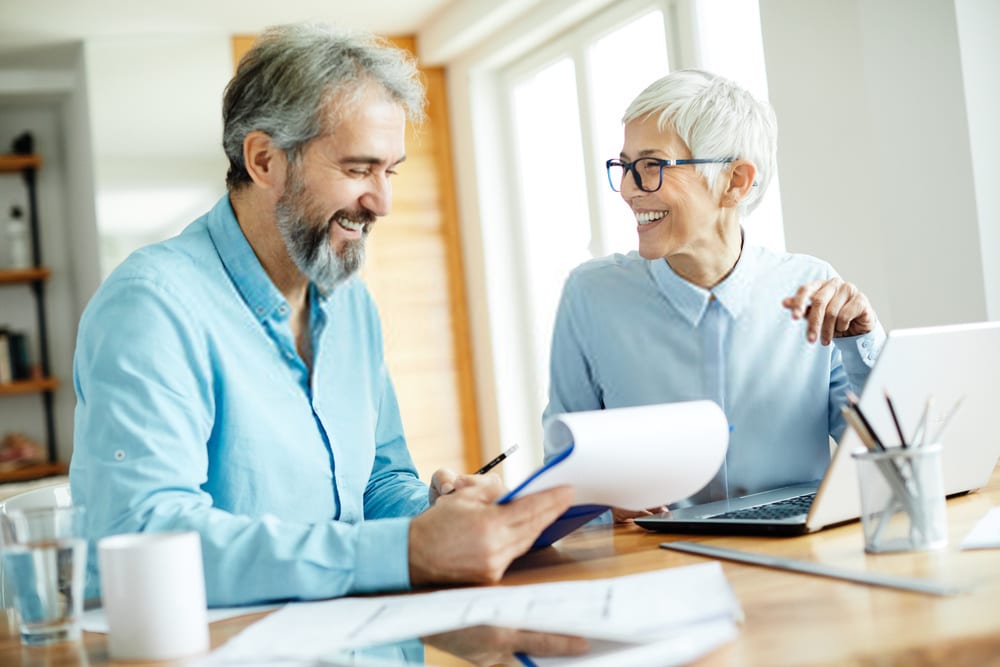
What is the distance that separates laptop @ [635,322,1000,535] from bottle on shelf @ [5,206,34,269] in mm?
5334

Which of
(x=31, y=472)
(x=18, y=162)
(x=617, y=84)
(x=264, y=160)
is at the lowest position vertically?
(x=31, y=472)

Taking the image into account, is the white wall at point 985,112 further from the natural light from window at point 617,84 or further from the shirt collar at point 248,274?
the shirt collar at point 248,274

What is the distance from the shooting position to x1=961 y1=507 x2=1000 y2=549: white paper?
115 cm

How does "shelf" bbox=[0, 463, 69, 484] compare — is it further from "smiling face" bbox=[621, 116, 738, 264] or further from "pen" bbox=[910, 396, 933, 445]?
"pen" bbox=[910, 396, 933, 445]

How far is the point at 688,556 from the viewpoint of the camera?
125 cm

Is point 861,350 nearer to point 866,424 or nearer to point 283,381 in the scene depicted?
point 866,424

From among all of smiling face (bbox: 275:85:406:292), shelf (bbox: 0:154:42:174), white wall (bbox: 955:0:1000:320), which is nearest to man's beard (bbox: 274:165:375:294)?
smiling face (bbox: 275:85:406:292)

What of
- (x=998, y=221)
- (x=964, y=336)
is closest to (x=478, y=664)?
(x=964, y=336)

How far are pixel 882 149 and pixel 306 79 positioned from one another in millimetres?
1935

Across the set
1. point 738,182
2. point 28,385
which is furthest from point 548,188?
point 738,182

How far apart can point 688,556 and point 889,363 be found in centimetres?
31

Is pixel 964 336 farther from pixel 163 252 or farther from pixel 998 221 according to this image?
pixel 998 221

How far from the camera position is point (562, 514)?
1.22 meters

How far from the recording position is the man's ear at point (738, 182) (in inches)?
80.8
